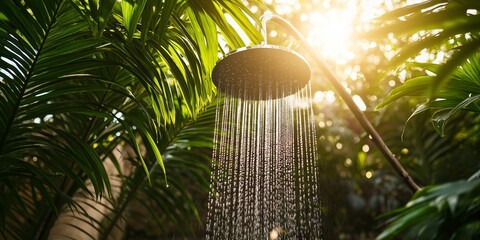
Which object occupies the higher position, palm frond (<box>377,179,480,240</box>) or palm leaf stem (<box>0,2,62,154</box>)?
palm leaf stem (<box>0,2,62,154</box>)

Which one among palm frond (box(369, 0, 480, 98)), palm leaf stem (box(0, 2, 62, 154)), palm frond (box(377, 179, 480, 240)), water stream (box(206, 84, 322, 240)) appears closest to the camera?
palm frond (box(369, 0, 480, 98))

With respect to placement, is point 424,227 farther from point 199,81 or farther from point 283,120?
point 283,120

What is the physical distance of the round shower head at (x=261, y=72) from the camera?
1.42 meters

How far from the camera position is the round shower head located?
1.42 meters

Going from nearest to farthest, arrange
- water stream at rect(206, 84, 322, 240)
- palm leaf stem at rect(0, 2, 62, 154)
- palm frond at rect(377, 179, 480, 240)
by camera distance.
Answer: palm frond at rect(377, 179, 480, 240) < palm leaf stem at rect(0, 2, 62, 154) < water stream at rect(206, 84, 322, 240)

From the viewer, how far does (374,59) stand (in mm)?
4277

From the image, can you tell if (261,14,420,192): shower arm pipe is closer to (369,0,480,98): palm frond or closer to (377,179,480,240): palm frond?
(377,179,480,240): palm frond

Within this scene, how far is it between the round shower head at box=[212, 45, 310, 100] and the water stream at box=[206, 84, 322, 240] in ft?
0.20

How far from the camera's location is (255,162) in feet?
8.81

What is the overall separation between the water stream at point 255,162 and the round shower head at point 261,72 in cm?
6

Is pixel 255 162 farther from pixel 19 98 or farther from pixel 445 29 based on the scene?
pixel 445 29

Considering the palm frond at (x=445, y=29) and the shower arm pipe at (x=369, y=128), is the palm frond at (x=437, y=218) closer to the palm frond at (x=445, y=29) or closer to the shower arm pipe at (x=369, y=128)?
the palm frond at (x=445, y=29)

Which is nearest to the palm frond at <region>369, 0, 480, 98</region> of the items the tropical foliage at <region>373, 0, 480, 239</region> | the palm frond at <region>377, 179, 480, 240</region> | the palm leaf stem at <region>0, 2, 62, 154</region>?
the tropical foliage at <region>373, 0, 480, 239</region>

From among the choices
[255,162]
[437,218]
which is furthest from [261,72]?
[255,162]
